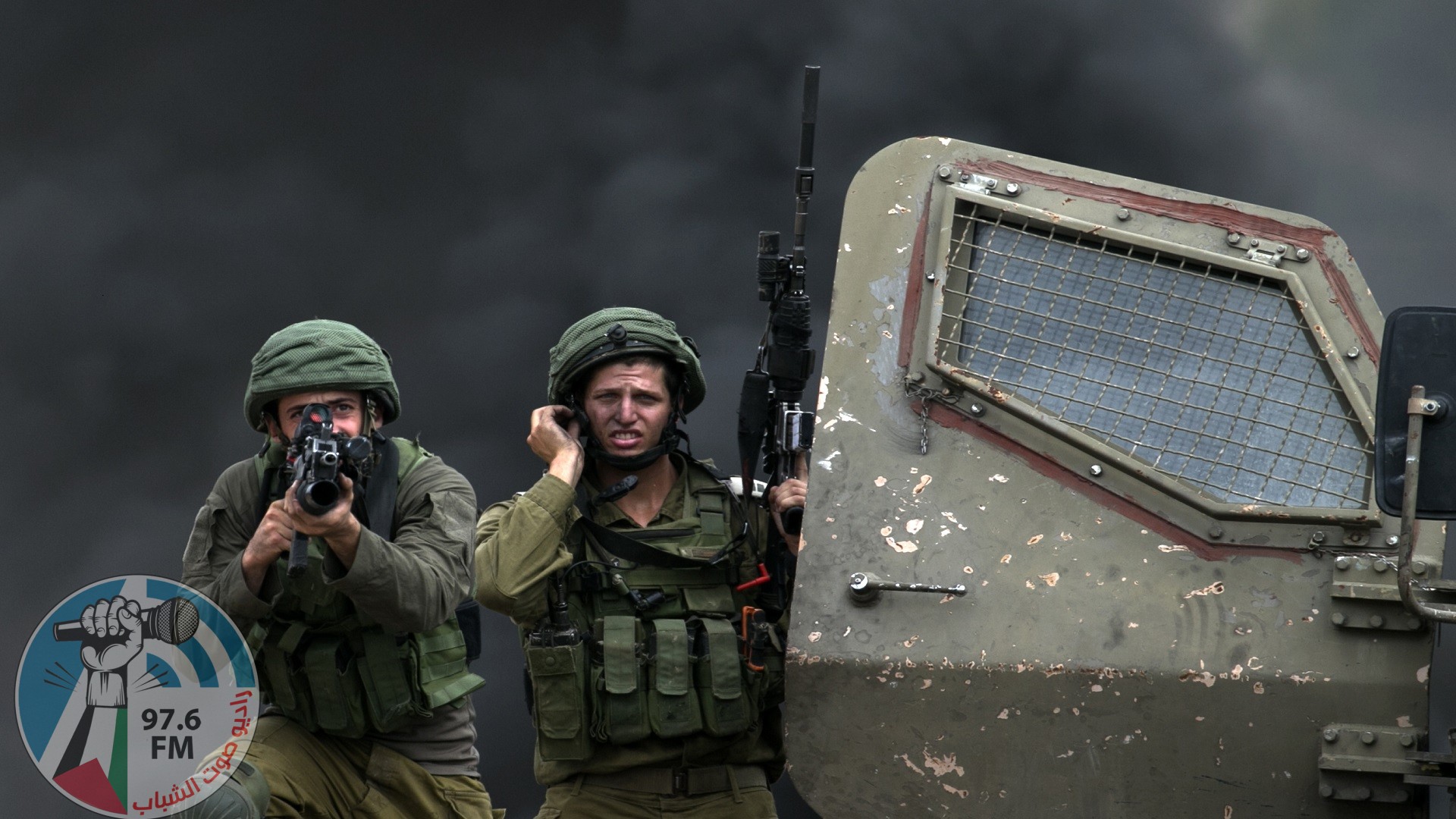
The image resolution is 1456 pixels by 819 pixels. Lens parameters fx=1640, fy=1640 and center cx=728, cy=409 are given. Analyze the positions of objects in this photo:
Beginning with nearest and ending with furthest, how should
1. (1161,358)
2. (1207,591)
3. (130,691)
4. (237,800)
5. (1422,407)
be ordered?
(1422,407), (1207,591), (1161,358), (237,800), (130,691)

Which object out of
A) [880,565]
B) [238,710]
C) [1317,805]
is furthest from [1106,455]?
[238,710]

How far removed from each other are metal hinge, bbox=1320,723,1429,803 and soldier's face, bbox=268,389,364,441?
216 cm

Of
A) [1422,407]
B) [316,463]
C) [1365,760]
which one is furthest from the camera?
[316,463]

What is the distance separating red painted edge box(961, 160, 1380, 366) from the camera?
2939mm

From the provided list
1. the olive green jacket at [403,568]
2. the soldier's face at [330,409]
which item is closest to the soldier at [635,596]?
the olive green jacket at [403,568]

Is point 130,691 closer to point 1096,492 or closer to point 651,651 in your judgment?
point 651,651

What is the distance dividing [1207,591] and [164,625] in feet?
7.64

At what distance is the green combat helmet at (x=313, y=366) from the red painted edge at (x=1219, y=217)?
57.1 inches

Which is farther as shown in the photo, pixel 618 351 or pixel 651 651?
pixel 618 351

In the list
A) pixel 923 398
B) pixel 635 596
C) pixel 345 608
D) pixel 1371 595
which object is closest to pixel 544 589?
pixel 635 596

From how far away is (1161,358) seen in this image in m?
2.98

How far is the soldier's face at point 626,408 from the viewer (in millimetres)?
3887

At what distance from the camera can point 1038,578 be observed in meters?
2.82

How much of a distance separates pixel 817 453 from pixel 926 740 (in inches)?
21.4
